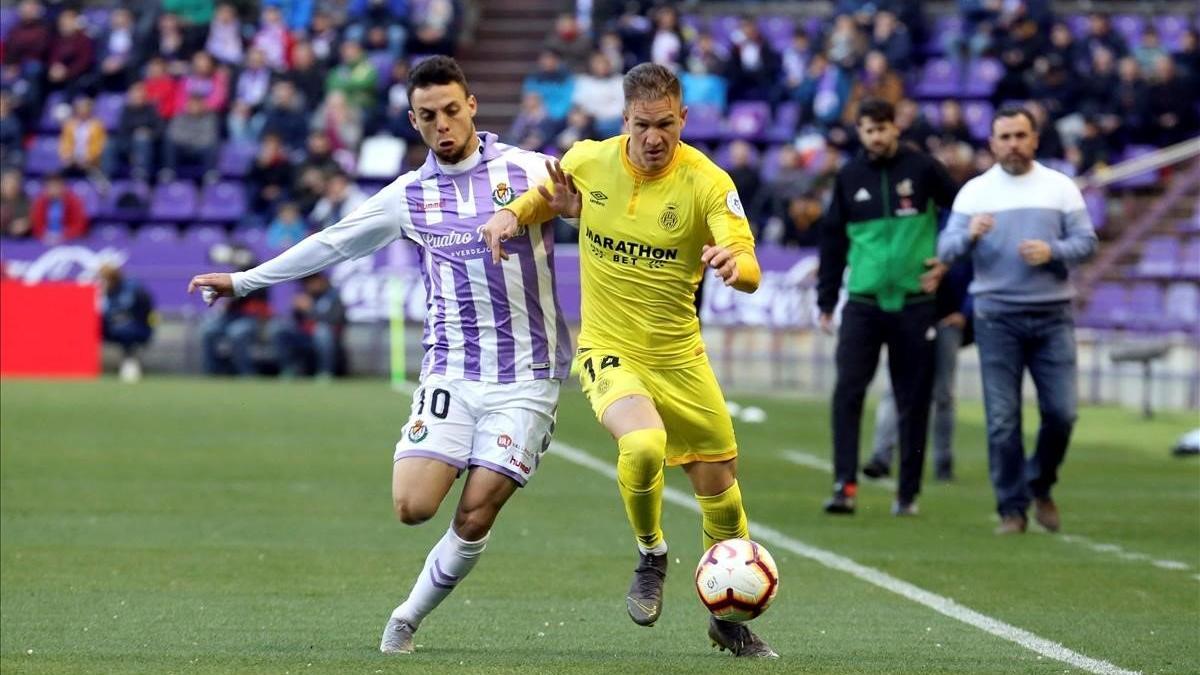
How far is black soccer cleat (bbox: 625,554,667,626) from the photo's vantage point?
7.29m

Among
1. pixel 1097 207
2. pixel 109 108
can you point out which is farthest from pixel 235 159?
pixel 1097 207

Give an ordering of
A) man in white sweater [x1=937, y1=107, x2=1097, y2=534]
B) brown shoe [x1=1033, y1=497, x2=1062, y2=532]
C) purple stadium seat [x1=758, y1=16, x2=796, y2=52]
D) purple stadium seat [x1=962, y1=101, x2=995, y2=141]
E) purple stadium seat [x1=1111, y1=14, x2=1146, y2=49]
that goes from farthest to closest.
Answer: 1. purple stadium seat [x1=758, y1=16, x2=796, y2=52]
2. purple stadium seat [x1=1111, y1=14, x2=1146, y2=49]
3. purple stadium seat [x1=962, y1=101, x2=995, y2=141]
4. brown shoe [x1=1033, y1=497, x2=1062, y2=532]
5. man in white sweater [x1=937, y1=107, x2=1097, y2=534]

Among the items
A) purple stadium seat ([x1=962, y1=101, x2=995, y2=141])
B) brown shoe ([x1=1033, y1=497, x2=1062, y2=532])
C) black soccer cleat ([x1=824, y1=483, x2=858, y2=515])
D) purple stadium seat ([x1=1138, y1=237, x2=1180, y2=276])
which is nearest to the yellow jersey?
brown shoe ([x1=1033, y1=497, x2=1062, y2=532])

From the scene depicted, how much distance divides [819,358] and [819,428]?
4905 millimetres

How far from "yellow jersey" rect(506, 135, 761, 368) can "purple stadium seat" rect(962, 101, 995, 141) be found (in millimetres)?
19284

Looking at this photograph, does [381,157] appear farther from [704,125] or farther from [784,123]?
[784,123]

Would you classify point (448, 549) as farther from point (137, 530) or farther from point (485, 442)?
point (137, 530)

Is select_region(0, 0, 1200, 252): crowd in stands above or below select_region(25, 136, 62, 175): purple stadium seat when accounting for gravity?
above

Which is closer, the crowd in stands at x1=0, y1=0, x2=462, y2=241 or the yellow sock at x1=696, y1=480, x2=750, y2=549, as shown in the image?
the yellow sock at x1=696, y1=480, x2=750, y2=549

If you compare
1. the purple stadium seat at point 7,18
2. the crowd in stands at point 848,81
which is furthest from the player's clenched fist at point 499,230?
the purple stadium seat at point 7,18

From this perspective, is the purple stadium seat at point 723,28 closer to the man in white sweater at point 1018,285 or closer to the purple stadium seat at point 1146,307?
the purple stadium seat at point 1146,307

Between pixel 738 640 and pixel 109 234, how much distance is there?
22.3 metres

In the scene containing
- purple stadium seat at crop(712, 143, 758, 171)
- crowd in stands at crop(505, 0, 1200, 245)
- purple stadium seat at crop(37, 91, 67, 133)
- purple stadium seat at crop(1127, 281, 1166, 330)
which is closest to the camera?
purple stadium seat at crop(1127, 281, 1166, 330)

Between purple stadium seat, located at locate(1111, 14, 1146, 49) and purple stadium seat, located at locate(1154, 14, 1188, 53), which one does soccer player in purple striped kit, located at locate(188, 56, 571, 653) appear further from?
purple stadium seat, located at locate(1154, 14, 1188, 53)
